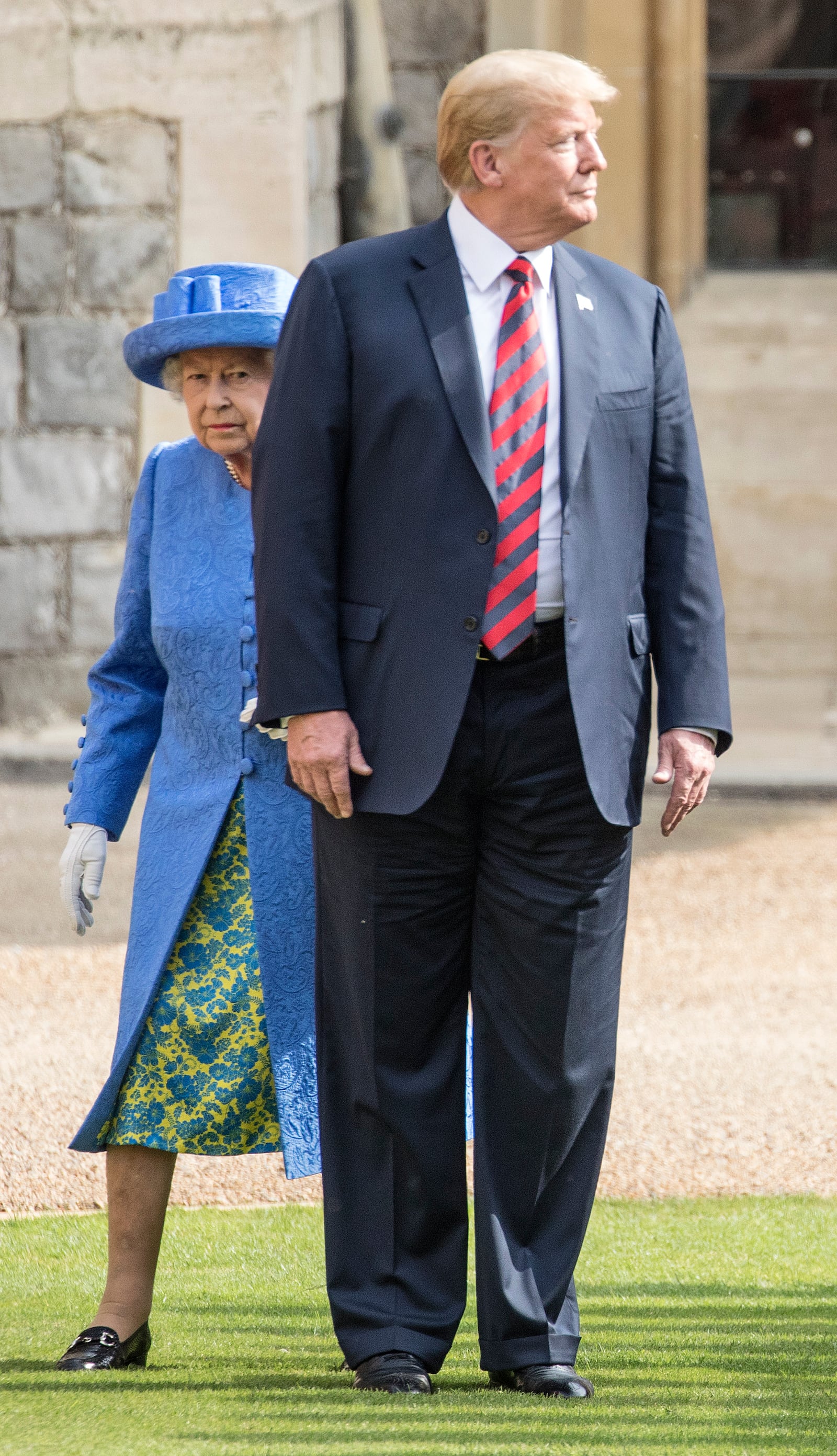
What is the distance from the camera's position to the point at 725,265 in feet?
37.8

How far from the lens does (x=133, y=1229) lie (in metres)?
2.94

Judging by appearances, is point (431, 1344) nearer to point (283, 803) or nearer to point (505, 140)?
point (283, 803)

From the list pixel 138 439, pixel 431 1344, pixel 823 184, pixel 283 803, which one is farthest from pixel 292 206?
pixel 431 1344

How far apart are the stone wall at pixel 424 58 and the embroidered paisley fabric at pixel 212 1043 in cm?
778

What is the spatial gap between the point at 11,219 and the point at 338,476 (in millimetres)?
7121

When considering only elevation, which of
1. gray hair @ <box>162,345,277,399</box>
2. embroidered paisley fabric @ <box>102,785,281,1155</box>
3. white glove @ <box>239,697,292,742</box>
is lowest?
embroidered paisley fabric @ <box>102,785,281,1155</box>

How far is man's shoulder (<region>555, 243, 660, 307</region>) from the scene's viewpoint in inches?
110

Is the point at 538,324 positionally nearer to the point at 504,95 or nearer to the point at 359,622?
the point at 504,95

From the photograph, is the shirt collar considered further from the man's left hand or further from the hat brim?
the man's left hand

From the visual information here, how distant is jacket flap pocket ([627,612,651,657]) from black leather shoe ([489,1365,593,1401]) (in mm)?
929

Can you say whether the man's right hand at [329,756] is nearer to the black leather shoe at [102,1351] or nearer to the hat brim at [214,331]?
the hat brim at [214,331]

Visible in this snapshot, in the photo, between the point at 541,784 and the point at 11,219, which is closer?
the point at 541,784

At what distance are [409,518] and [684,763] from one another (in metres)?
0.49

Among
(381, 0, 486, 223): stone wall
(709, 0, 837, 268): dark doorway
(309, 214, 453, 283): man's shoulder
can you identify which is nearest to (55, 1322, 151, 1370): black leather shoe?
(309, 214, 453, 283): man's shoulder
